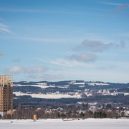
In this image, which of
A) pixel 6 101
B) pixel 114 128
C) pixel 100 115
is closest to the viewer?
pixel 114 128

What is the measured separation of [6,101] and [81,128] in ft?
368

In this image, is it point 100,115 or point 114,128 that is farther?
point 100,115

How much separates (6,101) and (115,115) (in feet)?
134

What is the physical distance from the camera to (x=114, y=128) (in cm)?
8919

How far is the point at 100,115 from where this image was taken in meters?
164

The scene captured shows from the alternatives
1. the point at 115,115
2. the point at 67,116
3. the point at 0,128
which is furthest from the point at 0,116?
the point at 0,128

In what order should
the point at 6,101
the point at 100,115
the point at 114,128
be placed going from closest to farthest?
the point at 114,128 → the point at 100,115 → the point at 6,101

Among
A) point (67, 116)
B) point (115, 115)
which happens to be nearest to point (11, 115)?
point (67, 116)

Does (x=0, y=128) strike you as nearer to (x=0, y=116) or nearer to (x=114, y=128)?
(x=114, y=128)

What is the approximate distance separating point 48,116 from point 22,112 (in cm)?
890

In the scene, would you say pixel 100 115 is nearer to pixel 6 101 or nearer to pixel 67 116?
pixel 67 116

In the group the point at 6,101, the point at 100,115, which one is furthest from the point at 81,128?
the point at 6,101

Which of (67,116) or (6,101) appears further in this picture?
(6,101)

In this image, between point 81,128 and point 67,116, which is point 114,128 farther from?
point 67,116
